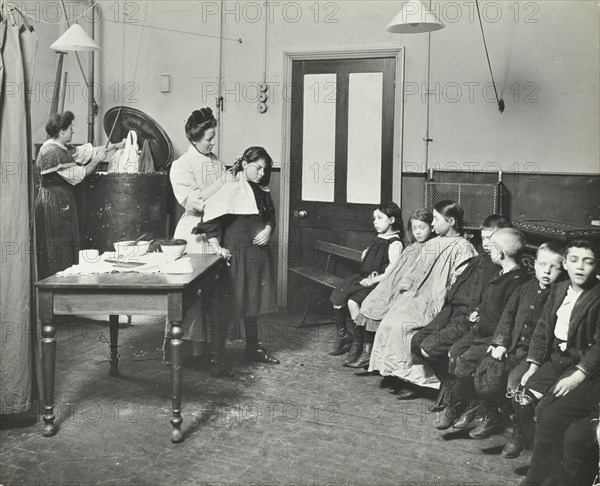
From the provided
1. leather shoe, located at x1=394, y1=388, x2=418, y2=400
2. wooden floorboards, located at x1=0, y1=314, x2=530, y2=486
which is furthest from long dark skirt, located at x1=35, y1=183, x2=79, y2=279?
leather shoe, located at x1=394, y1=388, x2=418, y2=400

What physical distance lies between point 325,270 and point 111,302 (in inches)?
113

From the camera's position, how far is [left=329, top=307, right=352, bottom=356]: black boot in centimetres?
503

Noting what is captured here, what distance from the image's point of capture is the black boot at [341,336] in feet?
16.5

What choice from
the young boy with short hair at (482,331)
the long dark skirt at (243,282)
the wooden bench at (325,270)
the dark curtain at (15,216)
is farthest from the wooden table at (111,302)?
the wooden bench at (325,270)

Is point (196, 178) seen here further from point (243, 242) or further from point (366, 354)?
point (366, 354)

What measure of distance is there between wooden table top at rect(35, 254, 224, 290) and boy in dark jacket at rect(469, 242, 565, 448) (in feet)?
5.18

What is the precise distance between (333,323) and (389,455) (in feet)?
8.61

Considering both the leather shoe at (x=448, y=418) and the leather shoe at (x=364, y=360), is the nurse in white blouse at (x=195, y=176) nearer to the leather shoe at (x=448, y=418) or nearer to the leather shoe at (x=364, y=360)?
the leather shoe at (x=364, y=360)

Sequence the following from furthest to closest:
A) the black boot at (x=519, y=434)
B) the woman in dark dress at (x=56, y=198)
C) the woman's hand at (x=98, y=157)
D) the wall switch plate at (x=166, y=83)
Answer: the wall switch plate at (x=166, y=83), the woman's hand at (x=98, y=157), the woman in dark dress at (x=56, y=198), the black boot at (x=519, y=434)

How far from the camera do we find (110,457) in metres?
3.31

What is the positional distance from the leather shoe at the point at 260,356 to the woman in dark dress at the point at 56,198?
1.74 meters

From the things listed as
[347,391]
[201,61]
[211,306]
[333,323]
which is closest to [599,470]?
[347,391]

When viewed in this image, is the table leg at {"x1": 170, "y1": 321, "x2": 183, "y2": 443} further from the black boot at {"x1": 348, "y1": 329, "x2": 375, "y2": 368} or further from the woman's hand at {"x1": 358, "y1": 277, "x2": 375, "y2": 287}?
the woman's hand at {"x1": 358, "y1": 277, "x2": 375, "y2": 287}

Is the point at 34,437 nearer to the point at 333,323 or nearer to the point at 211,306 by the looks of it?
the point at 211,306
